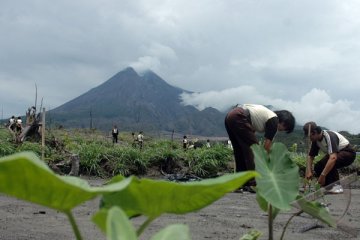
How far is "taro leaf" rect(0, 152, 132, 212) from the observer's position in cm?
33

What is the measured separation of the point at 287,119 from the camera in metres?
3.98

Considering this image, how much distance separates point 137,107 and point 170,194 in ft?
484

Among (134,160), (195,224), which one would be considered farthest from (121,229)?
(134,160)

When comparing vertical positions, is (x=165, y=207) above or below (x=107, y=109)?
below

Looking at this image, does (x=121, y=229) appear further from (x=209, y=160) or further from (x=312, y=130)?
(x=209, y=160)

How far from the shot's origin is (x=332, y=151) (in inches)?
173

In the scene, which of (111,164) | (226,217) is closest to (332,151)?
(226,217)

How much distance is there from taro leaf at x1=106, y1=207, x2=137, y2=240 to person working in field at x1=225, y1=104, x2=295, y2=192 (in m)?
3.64

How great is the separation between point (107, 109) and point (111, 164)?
5776 inches

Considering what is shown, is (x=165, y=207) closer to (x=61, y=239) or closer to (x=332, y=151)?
(x=61, y=239)

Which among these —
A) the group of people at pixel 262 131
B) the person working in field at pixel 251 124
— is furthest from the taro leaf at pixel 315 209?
the person working in field at pixel 251 124

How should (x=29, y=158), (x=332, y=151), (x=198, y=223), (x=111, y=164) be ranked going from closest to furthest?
(x=29, y=158) → (x=198, y=223) → (x=332, y=151) → (x=111, y=164)

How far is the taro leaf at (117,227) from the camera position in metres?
Result: 0.33

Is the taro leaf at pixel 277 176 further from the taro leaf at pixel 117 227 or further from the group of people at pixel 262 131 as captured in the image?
the group of people at pixel 262 131
